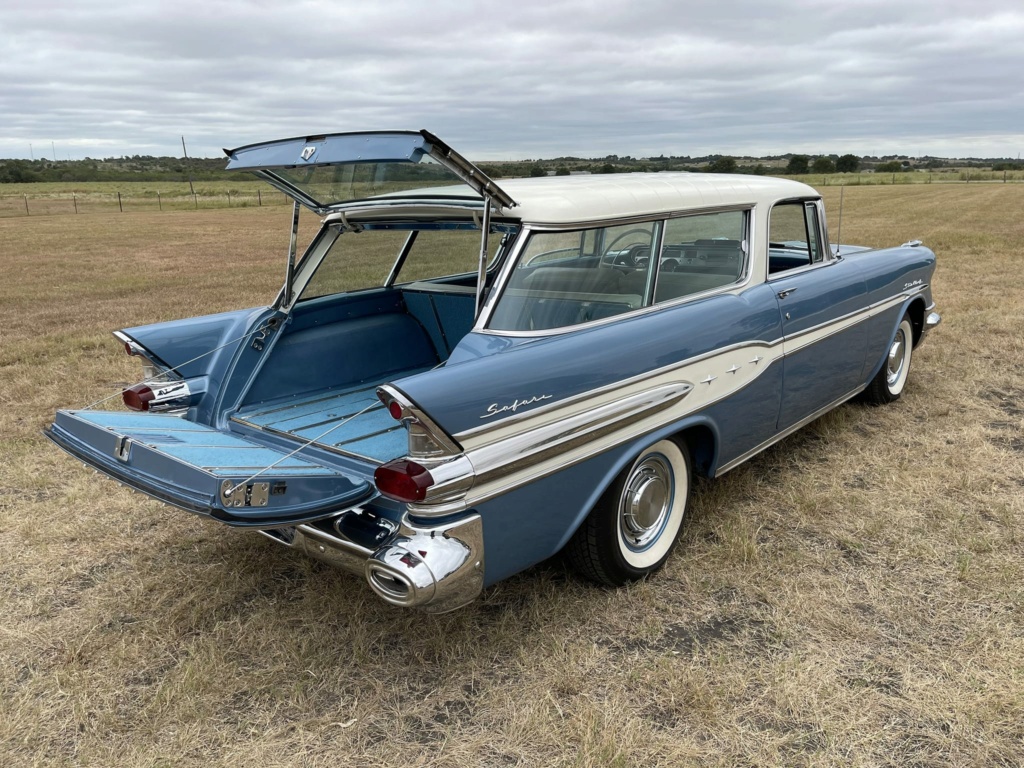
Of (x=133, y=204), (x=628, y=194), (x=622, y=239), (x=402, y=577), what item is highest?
(x=628, y=194)

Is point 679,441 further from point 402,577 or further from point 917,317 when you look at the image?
point 917,317

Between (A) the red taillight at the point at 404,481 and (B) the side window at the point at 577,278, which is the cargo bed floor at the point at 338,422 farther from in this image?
(B) the side window at the point at 577,278

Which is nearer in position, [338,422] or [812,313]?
[338,422]

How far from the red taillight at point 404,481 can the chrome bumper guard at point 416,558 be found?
0.11 meters

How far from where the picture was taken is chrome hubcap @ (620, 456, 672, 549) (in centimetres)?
324

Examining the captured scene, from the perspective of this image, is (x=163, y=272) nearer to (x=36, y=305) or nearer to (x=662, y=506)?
(x=36, y=305)

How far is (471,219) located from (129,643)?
2.15 m

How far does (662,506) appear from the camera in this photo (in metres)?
3.45

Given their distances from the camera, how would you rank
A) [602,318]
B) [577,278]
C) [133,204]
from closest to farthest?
[602,318], [577,278], [133,204]

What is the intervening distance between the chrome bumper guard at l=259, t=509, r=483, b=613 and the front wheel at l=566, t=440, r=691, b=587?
2.23 feet

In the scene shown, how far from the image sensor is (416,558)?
7.83ft

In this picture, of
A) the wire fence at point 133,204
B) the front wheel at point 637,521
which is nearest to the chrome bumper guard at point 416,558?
the front wheel at point 637,521

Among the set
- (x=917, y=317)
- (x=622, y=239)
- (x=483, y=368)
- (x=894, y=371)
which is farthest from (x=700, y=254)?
(x=917, y=317)

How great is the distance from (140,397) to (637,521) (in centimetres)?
224
